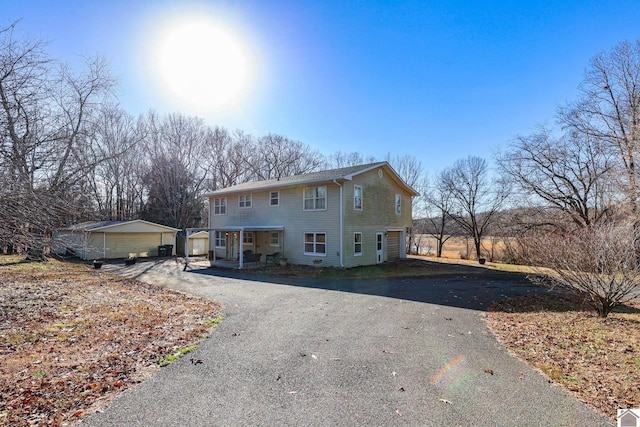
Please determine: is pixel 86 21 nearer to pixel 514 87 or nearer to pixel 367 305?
pixel 367 305

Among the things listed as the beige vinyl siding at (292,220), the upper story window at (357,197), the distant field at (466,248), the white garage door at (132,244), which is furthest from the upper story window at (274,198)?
the distant field at (466,248)

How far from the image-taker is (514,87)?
13.1 metres

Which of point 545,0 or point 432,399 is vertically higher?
point 545,0

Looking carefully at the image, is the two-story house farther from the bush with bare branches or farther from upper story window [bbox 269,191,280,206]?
the bush with bare branches

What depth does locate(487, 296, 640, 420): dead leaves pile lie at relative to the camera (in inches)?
152

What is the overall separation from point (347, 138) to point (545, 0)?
1678cm

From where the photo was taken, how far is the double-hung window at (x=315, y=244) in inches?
656

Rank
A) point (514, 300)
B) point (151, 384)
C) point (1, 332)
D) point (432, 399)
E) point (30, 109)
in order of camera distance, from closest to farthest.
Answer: point (432, 399) → point (151, 384) → point (1, 332) → point (30, 109) → point (514, 300)

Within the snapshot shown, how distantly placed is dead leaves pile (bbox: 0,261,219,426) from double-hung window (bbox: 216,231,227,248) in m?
11.1

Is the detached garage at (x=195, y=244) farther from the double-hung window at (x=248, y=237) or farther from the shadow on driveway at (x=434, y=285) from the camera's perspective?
the shadow on driveway at (x=434, y=285)

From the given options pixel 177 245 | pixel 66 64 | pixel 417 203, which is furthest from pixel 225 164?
pixel 66 64

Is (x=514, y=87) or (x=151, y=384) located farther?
(x=514, y=87)

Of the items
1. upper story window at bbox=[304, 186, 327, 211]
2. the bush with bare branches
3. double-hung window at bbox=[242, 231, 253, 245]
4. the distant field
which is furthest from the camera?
the distant field

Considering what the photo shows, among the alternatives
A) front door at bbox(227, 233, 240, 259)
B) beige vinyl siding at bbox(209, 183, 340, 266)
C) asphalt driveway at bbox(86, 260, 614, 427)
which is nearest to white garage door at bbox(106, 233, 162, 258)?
beige vinyl siding at bbox(209, 183, 340, 266)
